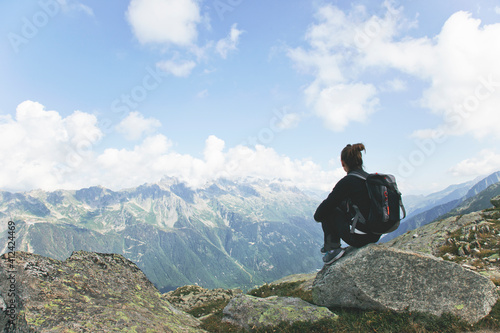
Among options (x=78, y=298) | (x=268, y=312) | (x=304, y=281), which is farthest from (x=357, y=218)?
(x=304, y=281)

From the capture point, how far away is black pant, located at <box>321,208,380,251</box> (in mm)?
9875

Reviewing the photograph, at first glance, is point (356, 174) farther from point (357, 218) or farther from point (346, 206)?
A: point (357, 218)

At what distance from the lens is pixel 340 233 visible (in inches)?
399

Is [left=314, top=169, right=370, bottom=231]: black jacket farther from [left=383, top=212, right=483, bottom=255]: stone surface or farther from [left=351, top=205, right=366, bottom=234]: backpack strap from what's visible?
[left=383, top=212, right=483, bottom=255]: stone surface

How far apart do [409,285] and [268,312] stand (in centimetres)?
573

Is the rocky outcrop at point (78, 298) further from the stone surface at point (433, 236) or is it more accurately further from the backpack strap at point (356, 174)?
the stone surface at point (433, 236)

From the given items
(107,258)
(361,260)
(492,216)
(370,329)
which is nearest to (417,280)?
(361,260)

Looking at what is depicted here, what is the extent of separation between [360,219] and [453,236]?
54.0 feet

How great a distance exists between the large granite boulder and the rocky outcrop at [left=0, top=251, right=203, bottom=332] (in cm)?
687

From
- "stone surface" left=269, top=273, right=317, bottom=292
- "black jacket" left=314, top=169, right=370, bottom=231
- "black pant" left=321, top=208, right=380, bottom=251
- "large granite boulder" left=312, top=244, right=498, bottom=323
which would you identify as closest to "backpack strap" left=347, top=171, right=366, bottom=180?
"black jacket" left=314, top=169, right=370, bottom=231

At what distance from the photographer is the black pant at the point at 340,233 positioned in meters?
9.88

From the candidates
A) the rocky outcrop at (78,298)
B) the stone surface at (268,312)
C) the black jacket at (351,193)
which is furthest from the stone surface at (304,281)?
the rocky outcrop at (78,298)

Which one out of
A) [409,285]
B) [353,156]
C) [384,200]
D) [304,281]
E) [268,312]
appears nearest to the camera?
[384,200]

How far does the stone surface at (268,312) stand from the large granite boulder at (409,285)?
142 centimetres
